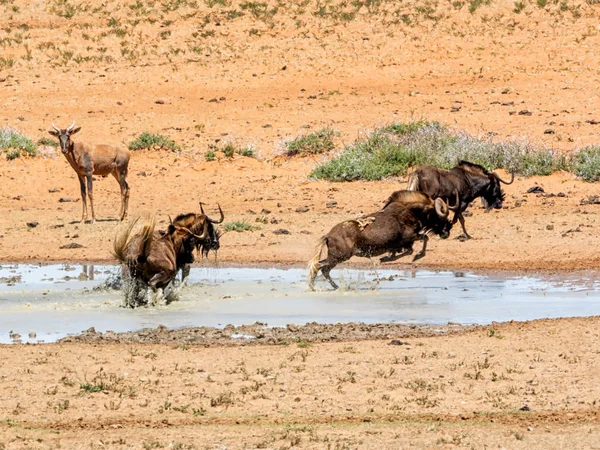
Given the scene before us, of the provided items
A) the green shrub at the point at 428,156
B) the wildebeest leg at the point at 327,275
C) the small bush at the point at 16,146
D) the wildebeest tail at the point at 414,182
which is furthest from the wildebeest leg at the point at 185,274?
the small bush at the point at 16,146

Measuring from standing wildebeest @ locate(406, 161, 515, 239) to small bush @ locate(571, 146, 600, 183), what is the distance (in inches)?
159

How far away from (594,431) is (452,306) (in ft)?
18.4

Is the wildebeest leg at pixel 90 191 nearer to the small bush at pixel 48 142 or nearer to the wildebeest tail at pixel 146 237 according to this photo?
the small bush at pixel 48 142

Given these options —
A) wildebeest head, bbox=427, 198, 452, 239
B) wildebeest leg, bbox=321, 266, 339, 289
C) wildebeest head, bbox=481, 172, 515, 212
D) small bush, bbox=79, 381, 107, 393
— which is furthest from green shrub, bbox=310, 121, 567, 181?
small bush, bbox=79, 381, 107, 393

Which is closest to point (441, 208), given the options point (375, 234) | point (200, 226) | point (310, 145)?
point (375, 234)

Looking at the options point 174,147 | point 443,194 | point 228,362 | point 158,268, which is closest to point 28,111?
point 174,147

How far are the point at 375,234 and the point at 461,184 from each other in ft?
13.2

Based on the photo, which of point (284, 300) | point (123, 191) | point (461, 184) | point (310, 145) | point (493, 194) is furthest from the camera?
point (310, 145)

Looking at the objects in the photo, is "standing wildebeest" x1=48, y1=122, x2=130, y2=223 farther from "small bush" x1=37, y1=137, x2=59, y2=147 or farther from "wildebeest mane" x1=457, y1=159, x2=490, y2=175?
"wildebeest mane" x1=457, y1=159, x2=490, y2=175

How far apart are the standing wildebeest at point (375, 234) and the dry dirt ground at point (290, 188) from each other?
2.22 metres

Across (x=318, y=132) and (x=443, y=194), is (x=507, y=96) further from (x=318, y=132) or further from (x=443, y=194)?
(x=443, y=194)

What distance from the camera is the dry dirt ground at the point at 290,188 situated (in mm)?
8867

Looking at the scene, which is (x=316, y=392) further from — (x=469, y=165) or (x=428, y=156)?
(x=428, y=156)

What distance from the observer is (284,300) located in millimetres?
14633
